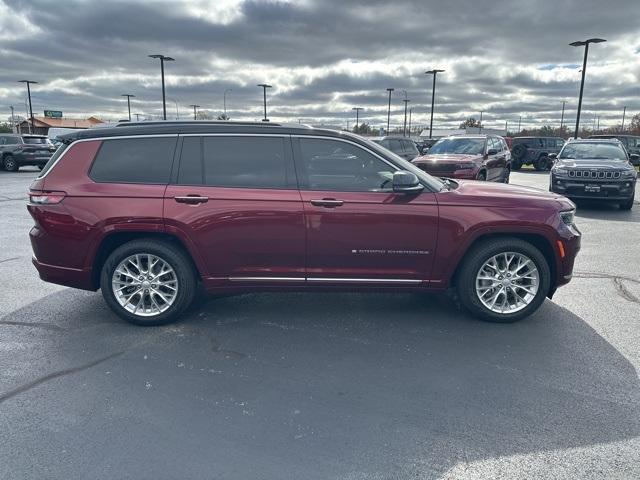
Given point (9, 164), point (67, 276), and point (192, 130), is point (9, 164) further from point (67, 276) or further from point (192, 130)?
point (192, 130)

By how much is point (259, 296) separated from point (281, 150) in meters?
1.75

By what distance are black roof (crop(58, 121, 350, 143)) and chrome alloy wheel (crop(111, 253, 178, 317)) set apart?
1169mm

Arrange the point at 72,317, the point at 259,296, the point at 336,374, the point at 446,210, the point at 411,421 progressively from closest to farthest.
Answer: the point at 411,421, the point at 336,374, the point at 446,210, the point at 72,317, the point at 259,296

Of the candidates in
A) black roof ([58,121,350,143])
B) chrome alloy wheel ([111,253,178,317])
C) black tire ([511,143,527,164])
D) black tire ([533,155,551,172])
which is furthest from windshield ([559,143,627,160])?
black tire ([533,155,551,172])

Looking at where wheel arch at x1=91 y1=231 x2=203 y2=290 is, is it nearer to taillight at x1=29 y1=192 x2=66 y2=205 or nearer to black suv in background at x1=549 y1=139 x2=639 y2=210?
taillight at x1=29 y1=192 x2=66 y2=205

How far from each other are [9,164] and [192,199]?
2492 cm

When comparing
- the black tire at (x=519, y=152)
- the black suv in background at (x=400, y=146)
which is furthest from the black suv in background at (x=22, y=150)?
the black tire at (x=519, y=152)

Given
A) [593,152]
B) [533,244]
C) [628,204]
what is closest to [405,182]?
[533,244]

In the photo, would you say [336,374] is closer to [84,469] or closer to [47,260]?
[84,469]

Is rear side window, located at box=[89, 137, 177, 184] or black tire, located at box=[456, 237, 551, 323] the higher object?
rear side window, located at box=[89, 137, 177, 184]

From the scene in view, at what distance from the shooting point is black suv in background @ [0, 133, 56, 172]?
24.0m

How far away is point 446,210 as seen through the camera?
4.42 m

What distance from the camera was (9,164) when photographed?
24328 millimetres

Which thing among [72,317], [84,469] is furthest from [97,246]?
[84,469]
